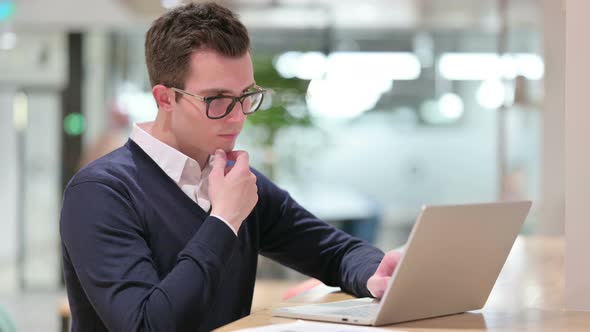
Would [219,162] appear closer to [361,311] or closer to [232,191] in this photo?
[232,191]

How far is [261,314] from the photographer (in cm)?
197

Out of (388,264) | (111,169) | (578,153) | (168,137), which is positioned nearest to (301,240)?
(388,264)

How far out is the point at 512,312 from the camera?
2.10 m

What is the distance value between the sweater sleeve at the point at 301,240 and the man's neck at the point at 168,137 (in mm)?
252

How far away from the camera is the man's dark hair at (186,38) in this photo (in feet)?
6.98

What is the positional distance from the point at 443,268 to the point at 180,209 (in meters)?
0.60

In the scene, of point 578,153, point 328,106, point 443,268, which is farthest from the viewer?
point 328,106

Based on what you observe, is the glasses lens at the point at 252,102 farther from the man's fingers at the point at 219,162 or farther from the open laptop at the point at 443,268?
the open laptop at the point at 443,268

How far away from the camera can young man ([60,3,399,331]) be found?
188cm

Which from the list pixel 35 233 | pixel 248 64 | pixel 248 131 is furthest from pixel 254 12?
pixel 248 64

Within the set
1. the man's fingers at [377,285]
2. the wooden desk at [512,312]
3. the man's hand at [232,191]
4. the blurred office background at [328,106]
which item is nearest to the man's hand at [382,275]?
the man's fingers at [377,285]

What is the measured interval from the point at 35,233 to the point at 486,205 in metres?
9.98

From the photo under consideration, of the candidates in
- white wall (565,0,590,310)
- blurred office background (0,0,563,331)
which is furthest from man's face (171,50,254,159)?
blurred office background (0,0,563,331)

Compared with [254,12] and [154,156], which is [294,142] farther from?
[154,156]
